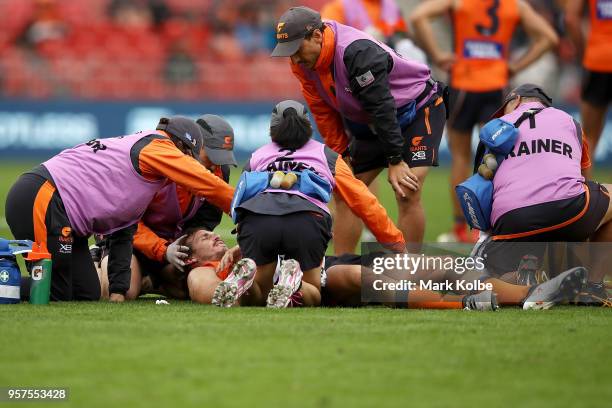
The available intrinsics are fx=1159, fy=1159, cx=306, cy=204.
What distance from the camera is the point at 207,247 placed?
7.39 m

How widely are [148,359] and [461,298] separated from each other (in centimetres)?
236

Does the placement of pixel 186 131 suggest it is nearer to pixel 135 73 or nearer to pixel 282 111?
pixel 282 111

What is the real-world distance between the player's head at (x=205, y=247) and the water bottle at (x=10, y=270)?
1176 millimetres

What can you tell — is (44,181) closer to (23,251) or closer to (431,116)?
(23,251)

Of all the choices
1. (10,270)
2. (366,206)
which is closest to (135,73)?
(10,270)

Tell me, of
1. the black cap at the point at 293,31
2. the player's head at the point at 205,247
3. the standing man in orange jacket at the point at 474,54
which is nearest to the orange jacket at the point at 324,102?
the black cap at the point at 293,31

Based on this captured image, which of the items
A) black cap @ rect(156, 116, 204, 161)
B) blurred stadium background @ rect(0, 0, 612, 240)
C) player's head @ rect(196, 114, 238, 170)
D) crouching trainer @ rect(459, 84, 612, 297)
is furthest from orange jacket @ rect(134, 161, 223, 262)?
blurred stadium background @ rect(0, 0, 612, 240)

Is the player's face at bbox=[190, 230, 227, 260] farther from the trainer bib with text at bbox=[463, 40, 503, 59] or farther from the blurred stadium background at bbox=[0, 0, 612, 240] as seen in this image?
the blurred stadium background at bbox=[0, 0, 612, 240]

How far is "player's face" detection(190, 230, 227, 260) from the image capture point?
738 cm

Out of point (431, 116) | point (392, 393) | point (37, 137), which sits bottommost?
point (37, 137)

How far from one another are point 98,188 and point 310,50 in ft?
5.34

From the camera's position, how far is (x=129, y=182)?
6.97 m

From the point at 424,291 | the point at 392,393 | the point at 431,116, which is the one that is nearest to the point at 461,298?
the point at 424,291

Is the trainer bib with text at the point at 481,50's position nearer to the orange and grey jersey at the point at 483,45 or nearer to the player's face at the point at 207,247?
the orange and grey jersey at the point at 483,45
